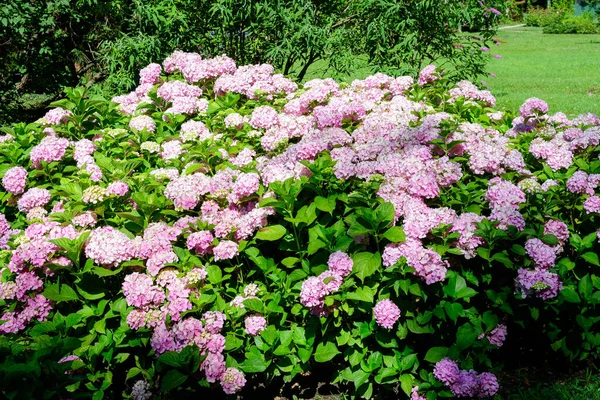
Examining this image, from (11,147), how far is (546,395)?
3296 mm

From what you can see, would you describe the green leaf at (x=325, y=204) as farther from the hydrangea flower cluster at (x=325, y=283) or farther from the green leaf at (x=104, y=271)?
the green leaf at (x=104, y=271)

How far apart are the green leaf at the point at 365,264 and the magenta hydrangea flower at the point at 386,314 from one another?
143mm

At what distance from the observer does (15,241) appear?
2.93m

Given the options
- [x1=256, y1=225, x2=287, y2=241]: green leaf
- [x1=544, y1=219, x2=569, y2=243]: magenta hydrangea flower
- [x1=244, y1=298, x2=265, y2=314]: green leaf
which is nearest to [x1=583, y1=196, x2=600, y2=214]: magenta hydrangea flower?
[x1=544, y1=219, x2=569, y2=243]: magenta hydrangea flower

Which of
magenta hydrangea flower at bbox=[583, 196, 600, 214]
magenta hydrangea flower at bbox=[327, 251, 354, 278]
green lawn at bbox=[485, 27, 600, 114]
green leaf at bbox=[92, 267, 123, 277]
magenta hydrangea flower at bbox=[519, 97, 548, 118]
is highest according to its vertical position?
magenta hydrangea flower at bbox=[519, 97, 548, 118]

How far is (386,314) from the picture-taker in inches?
107

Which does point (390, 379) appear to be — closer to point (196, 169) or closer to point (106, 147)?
point (196, 169)

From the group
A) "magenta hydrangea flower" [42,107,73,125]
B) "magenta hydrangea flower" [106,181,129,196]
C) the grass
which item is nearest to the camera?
"magenta hydrangea flower" [106,181,129,196]

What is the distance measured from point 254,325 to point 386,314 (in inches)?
23.8

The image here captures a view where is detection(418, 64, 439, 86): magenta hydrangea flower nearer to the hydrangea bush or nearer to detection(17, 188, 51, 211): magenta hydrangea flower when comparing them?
the hydrangea bush

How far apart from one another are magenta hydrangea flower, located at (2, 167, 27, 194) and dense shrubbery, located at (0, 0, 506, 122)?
297 cm

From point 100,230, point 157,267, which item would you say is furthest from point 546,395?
point 100,230

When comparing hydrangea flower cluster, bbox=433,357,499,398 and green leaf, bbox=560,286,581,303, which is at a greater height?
green leaf, bbox=560,286,581,303

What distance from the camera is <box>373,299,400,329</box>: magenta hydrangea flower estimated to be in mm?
2727
